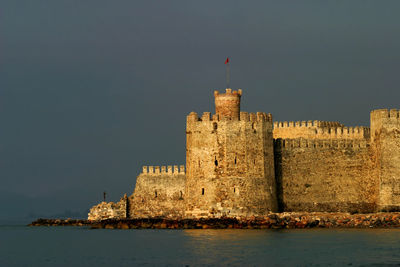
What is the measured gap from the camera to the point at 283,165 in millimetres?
55156

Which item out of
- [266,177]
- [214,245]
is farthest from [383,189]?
[214,245]

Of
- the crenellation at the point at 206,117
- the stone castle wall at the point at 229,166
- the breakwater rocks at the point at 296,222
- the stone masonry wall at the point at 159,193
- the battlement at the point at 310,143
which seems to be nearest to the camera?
the breakwater rocks at the point at 296,222

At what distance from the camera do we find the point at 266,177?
52250 mm

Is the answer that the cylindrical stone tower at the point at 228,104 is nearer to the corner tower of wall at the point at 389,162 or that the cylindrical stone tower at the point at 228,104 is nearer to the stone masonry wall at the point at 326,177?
the stone masonry wall at the point at 326,177

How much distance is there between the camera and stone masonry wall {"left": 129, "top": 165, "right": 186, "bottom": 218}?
59500 millimetres

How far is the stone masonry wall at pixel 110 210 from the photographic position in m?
60.7

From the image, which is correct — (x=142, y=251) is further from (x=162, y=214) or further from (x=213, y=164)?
(x=162, y=214)

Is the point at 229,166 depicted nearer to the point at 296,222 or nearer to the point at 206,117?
the point at 206,117

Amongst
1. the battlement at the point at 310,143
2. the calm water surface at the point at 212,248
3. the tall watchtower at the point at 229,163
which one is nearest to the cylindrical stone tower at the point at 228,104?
the tall watchtower at the point at 229,163

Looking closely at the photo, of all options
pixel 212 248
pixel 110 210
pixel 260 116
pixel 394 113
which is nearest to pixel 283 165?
pixel 260 116

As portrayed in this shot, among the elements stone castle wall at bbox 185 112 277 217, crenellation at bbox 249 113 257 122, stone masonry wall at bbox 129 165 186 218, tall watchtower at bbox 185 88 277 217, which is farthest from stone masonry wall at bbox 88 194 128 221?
crenellation at bbox 249 113 257 122

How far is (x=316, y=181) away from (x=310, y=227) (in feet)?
13.0

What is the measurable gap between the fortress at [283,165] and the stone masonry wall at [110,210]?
3677 millimetres

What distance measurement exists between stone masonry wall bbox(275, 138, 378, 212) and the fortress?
6cm
